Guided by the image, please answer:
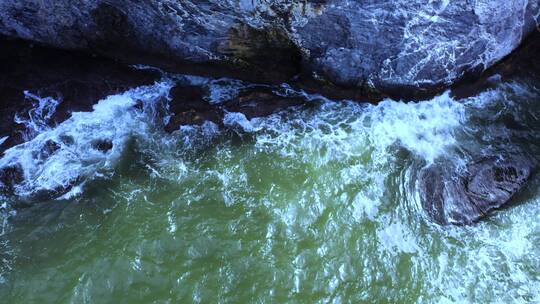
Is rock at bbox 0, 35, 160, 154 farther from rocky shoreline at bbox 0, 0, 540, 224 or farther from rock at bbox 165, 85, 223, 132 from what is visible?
rock at bbox 165, 85, 223, 132

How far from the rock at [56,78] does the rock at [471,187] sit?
5171mm

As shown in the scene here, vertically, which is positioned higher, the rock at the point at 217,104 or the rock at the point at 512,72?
the rock at the point at 512,72

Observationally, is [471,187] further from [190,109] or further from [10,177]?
[10,177]

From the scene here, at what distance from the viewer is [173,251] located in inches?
230

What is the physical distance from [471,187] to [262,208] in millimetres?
3205

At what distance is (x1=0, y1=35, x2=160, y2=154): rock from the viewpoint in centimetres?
716

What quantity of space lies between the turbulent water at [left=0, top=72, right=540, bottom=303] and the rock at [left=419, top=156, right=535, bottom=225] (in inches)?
6.0

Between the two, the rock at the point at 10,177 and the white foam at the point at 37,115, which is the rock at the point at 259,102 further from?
the rock at the point at 10,177

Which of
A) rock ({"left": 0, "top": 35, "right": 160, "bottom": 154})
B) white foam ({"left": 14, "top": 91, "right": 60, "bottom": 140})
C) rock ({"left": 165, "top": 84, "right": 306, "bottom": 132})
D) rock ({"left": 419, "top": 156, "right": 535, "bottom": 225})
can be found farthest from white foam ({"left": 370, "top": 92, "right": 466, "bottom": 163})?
white foam ({"left": 14, "top": 91, "right": 60, "bottom": 140})

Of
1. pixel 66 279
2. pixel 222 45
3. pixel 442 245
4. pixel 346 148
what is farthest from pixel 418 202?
pixel 66 279

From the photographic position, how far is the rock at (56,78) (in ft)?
23.5

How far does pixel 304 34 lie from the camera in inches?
262

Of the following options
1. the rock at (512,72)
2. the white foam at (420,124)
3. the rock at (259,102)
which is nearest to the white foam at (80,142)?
the rock at (259,102)

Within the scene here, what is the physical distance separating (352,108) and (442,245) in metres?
2.68
